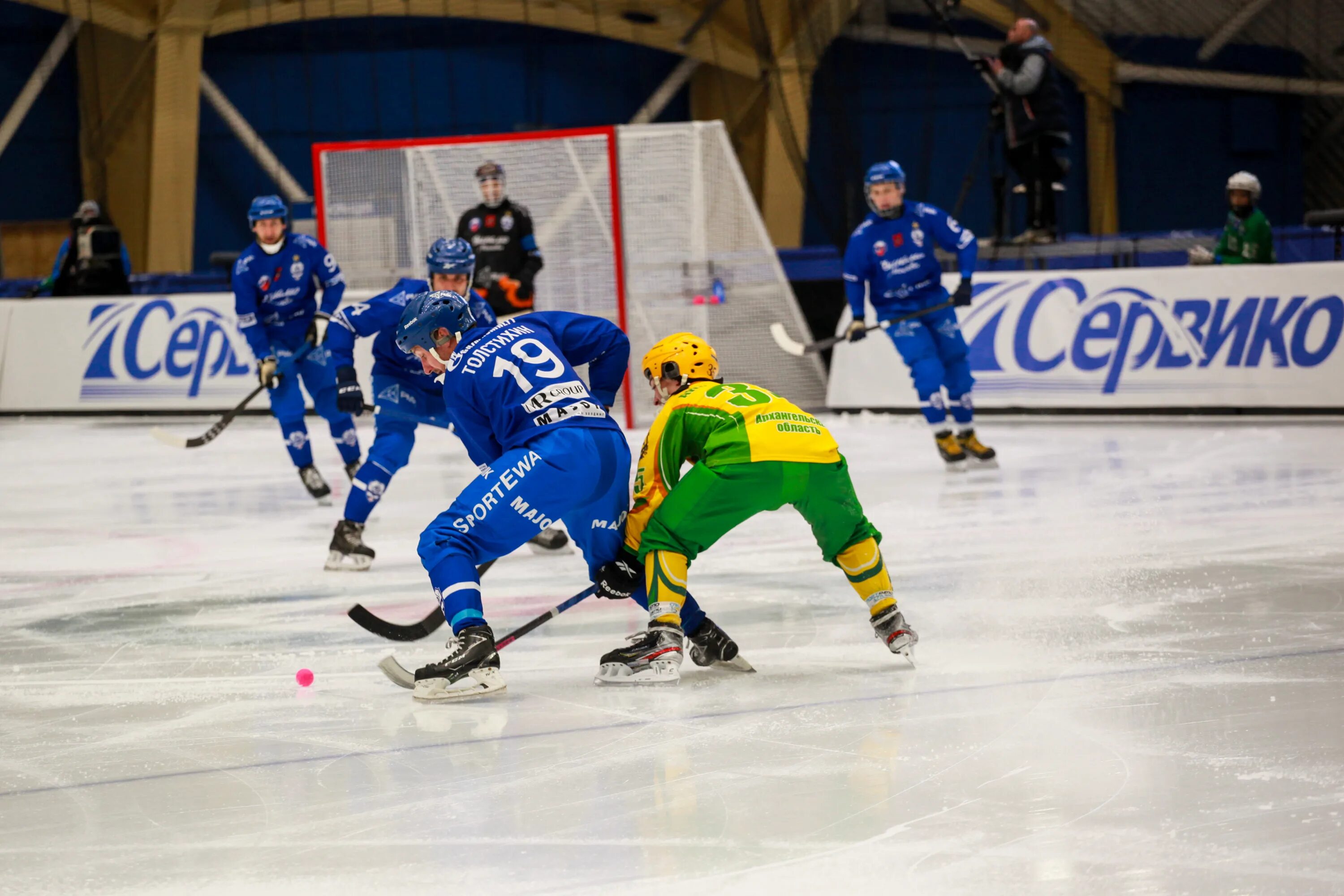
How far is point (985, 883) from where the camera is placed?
2451 mm

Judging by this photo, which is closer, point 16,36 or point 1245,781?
point 1245,781

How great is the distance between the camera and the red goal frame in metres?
9.99

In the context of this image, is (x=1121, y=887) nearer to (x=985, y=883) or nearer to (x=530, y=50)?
(x=985, y=883)

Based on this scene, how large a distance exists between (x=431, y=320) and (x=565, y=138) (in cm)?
639

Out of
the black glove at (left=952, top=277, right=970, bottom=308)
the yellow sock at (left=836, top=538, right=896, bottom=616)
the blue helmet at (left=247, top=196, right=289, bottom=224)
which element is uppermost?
the blue helmet at (left=247, top=196, right=289, bottom=224)

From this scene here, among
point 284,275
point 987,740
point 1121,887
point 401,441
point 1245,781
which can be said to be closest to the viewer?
point 1121,887

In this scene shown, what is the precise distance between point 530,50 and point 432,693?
49.0 feet

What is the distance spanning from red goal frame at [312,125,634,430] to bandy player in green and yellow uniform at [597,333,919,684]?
6018 millimetres

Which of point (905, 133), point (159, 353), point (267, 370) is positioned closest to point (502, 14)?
point (905, 133)

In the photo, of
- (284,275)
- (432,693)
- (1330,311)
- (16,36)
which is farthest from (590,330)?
(16,36)

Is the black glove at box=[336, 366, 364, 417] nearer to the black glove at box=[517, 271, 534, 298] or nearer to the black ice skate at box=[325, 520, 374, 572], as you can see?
the black ice skate at box=[325, 520, 374, 572]

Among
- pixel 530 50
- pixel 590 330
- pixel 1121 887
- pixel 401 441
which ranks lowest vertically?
pixel 1121 887

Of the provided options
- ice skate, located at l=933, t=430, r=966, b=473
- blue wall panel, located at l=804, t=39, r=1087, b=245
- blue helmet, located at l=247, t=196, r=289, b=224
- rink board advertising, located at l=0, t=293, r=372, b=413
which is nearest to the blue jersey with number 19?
blue helmet, located at l=247, t=196, r=289, b=224

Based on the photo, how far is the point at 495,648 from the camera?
12.3ft
